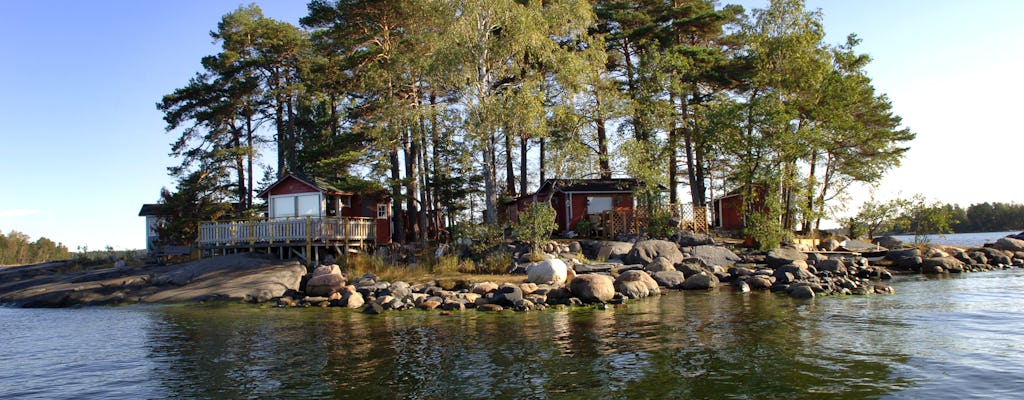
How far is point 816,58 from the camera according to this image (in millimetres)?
30547

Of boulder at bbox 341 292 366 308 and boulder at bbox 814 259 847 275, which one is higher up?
boulder at bbox 814 259 847 275

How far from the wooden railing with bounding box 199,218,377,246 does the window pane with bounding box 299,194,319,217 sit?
1259mm

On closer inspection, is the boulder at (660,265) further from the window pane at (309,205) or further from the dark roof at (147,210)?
the dark roof at (147,210)

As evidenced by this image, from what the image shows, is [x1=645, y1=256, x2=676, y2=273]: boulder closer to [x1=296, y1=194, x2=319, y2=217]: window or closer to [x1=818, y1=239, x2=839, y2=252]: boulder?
[x1=818, y1=239, x2=839, y2=252]: boulder

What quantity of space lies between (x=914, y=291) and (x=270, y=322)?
18.2 m

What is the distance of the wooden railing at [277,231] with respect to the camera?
27516mm

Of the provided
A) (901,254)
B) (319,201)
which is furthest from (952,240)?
(319,201)

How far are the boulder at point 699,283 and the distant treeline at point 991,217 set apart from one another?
71.2 meters

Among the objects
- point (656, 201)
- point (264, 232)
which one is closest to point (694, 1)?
point (656, 201)

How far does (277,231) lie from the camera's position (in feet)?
91.0

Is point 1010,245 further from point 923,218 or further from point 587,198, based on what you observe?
point 587,198

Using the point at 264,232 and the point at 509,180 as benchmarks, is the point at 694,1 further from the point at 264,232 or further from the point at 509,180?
the point at 264,232

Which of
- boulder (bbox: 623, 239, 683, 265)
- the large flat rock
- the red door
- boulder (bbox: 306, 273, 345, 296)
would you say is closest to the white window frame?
the large flat rock

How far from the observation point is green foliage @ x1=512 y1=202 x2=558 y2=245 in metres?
23.6
